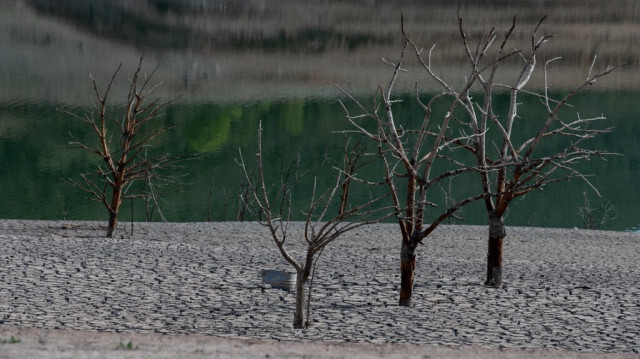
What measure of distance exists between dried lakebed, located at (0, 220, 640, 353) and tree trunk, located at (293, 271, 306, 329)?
15 centimetres

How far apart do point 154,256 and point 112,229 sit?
161 inches

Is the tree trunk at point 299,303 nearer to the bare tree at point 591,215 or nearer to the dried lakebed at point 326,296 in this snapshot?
the dried lakebed at point 326,296

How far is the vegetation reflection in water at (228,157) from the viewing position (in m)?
43.3

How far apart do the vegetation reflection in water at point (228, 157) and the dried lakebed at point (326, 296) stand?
36.0 feet

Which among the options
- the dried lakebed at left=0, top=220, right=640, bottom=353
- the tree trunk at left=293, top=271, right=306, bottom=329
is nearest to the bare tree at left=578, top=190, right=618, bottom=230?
the dried lakebed at left=0, top=220, right=640, bottom=353

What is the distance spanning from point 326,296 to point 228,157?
47.2 m

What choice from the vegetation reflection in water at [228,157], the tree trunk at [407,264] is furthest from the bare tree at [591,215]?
the tree trunk at [407,264]

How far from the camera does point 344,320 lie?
12242 millimetres

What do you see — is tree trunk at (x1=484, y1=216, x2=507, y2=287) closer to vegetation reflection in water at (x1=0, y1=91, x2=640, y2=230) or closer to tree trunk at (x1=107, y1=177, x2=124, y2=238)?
tree trunk at (x1=107, y1=177, x2=124, y2=238)

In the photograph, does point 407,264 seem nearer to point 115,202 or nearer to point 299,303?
point 299,303

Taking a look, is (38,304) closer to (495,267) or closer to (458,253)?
(495,267)

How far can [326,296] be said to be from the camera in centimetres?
1359

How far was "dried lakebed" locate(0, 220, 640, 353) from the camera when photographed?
38.1 feet

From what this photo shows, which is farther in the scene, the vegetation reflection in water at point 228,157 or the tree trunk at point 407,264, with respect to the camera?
the vegetation reflection in water at point 228,157
